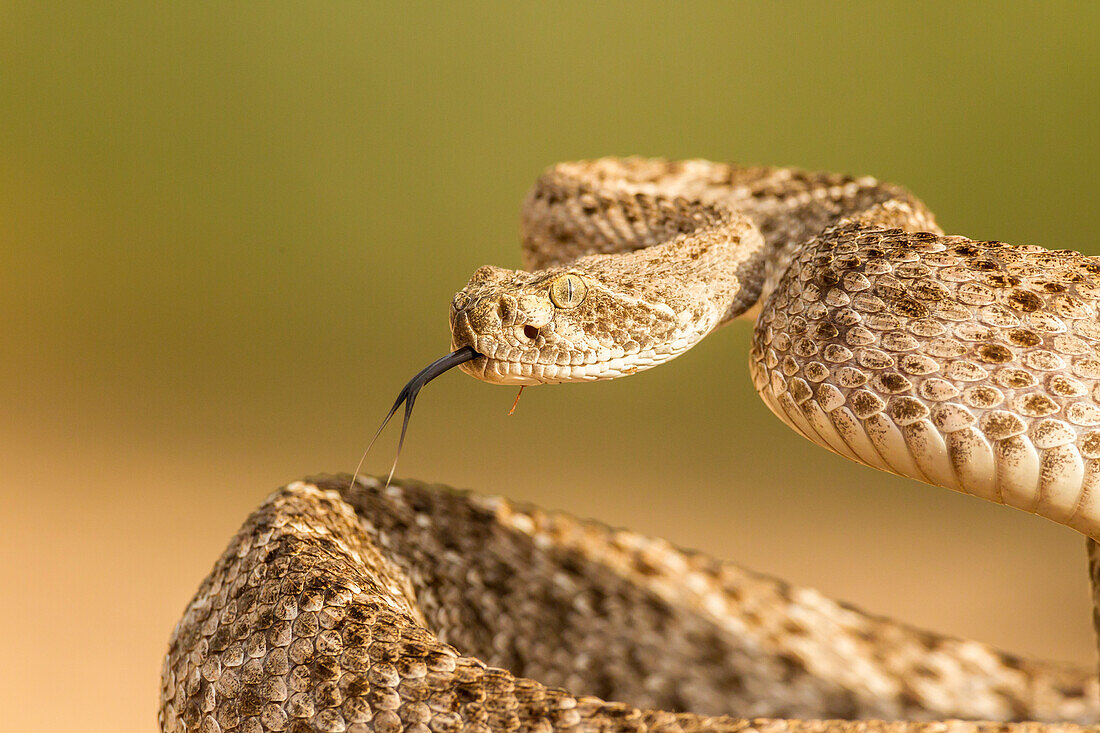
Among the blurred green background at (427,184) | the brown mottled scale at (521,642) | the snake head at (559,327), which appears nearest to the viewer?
the brown mottled scale at (521,642)

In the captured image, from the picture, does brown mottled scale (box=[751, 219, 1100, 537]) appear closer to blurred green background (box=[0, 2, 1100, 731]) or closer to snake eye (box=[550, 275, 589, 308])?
snake eye (box=[550, 275, 589, 308])

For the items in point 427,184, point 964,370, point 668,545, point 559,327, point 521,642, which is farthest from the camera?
point 427,184

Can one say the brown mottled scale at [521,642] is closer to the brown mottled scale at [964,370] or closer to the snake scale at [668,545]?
the snake scale at [668,545]

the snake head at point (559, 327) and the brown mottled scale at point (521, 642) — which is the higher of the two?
the snake head at point (559, 327)

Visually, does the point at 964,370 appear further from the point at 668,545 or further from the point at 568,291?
the point at 668,545

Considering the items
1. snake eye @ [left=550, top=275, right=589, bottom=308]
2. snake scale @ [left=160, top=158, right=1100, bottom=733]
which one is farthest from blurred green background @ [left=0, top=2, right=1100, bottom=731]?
snake eye @ [left=550, top=275, right=589, bottom=308]

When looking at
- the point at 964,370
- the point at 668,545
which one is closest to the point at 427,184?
the point at 668,545

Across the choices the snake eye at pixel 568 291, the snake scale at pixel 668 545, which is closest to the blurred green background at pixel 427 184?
the snake scale at pixel 668 545

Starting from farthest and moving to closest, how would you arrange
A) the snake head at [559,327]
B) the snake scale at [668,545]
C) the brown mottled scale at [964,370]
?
the snake head at [559,327], the brown mottled scale at [964,370], the snake scale at [668,545]
